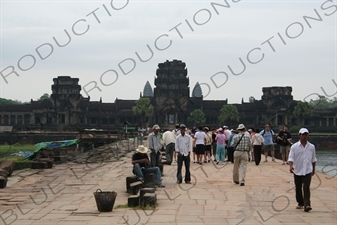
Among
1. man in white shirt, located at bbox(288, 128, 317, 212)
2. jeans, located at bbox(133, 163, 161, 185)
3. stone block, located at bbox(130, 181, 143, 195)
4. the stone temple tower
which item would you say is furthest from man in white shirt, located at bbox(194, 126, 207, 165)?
the stone temple tower

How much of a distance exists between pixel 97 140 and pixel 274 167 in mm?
21328

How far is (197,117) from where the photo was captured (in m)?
88.1

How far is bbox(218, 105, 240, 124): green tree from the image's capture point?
8775 cm

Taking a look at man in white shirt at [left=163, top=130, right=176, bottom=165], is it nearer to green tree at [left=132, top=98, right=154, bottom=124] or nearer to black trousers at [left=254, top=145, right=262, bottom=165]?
black trousers at [left=254, top=145, right=262, bottom=165]

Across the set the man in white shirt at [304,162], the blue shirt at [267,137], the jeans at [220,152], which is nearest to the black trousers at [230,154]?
the jeans at [220,152]

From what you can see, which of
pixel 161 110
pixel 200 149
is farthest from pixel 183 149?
pixel 161 110

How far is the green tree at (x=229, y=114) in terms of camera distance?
87.8 m

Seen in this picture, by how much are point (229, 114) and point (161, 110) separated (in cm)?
1115

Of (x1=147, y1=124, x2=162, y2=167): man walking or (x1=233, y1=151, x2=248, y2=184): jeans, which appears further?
(x1=147, y1=124, x2=162, y2=167): man walking

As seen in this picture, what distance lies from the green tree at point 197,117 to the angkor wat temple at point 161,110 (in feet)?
5.70

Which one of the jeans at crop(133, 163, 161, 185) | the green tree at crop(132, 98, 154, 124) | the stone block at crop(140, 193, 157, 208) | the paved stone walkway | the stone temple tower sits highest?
the stone temple tower

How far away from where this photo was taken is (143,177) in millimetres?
12078

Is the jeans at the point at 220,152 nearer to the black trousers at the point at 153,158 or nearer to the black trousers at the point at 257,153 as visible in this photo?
the black trousers at the point at 257,153

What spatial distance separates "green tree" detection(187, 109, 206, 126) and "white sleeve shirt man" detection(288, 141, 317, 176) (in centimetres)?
7820
